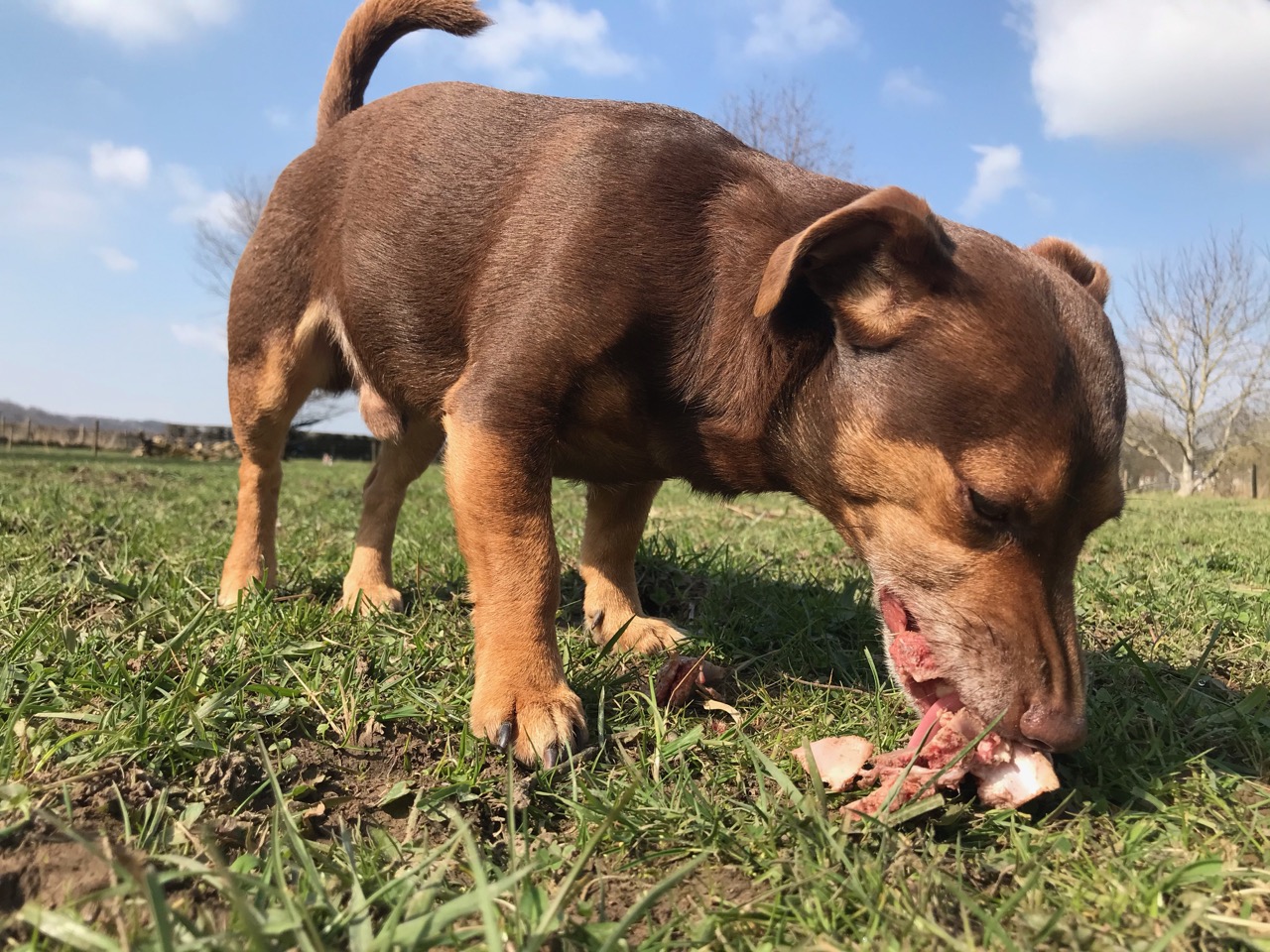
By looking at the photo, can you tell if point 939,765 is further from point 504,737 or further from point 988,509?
point 504,737

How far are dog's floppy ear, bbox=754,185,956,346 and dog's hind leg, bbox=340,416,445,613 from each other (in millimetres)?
2156

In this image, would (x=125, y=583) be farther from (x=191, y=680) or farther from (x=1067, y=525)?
(x=1067, y=525)

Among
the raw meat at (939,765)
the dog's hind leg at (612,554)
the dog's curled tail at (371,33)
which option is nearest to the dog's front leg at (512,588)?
the raw meat at (939,765)

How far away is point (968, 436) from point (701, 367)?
88 cm

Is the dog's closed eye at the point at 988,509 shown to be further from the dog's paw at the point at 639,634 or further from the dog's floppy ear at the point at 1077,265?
the dog's paw at the point at 639,634

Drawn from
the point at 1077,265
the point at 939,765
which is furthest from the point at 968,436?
the point at 1077,265

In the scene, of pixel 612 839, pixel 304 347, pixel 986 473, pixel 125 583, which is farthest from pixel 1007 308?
pixel 125 583

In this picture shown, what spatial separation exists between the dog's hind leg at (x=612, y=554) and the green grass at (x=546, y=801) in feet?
0.62

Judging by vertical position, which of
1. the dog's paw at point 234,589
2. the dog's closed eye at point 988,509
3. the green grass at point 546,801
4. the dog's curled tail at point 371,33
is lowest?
the green grass at point 546,801

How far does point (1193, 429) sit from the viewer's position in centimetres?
4388

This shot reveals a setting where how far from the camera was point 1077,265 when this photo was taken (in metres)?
3.17

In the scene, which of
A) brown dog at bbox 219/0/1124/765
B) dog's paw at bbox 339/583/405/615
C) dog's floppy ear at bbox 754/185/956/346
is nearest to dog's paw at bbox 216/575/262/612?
brown dog at bbox 219/0/1124/765

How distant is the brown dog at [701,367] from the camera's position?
7.45ft

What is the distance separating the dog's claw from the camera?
90.7 inches
